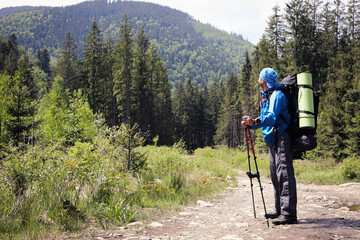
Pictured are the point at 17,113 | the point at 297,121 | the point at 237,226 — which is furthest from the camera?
the point at 17,113

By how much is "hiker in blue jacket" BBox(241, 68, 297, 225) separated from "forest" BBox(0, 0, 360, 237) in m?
2.60

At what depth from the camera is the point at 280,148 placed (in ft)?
12.4

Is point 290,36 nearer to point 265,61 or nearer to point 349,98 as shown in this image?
point 265,61

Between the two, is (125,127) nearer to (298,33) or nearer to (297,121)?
(297,121)

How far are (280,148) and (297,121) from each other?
1.62ft

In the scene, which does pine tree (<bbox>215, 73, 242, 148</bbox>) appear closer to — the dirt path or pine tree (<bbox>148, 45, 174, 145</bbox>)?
pine tree (<bbox>148, 45, 174, 145</bbox>)

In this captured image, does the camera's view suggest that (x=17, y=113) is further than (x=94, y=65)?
No

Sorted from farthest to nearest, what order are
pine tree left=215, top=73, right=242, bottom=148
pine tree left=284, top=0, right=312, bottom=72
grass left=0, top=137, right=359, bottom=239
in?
1. pine tree left=215, top=73, right=242, bottom=148
2. pine tree left=284, top=0, right=312, bottom=72
3. grass left=0, top=137, right=359, bottom=239

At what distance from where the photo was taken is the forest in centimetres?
442

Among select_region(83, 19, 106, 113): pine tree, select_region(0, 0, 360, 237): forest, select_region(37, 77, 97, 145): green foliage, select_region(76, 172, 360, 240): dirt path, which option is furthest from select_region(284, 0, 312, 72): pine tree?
select_region(83, 19, 106, 113): pine tree

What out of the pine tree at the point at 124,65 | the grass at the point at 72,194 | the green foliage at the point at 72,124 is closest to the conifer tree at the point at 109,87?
the pine tree at the point at 124,65

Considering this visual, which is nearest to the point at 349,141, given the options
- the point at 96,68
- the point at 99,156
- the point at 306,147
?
the point at 306,147

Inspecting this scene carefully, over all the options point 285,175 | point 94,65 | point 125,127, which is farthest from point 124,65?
point 285,175

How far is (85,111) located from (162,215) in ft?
61.8
